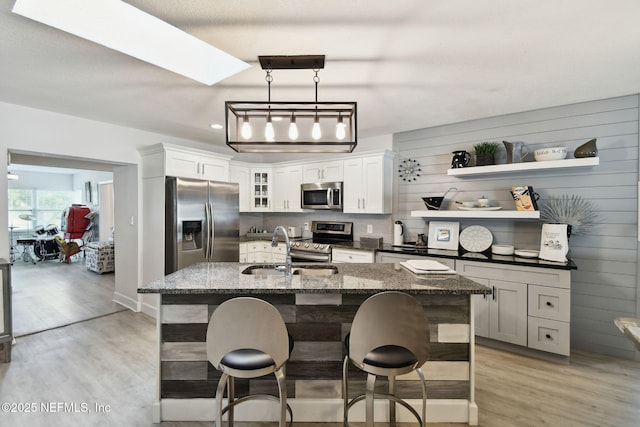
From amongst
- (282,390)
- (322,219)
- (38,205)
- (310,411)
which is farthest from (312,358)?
(38,205)

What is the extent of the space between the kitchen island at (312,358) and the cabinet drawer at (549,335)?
129 cm

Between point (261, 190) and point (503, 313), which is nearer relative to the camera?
point (503, 313)

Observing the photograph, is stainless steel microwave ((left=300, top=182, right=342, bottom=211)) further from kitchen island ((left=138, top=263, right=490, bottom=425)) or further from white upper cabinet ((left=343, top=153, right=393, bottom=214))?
kitchen island ((left=138, top=263, right=490, bottom=425))

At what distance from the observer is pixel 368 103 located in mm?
3107

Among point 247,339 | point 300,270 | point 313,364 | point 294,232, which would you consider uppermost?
point 294,232

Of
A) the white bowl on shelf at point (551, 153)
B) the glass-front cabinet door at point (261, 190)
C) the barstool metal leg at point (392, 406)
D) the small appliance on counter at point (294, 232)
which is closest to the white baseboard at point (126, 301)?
the glass-front cabinet door at point (261, 190)

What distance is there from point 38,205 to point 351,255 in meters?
10.3

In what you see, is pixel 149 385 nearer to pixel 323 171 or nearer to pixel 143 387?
pixel 143 387

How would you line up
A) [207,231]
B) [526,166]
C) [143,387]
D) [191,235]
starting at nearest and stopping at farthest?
[143,387]
[526,166]
[191,235]
[207,231]

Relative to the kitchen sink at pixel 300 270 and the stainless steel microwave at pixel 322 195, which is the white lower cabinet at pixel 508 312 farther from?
the stainless steel microwave at pixel 322 195

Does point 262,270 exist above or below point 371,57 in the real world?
below

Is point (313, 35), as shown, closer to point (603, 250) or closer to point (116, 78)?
point (116, 78)

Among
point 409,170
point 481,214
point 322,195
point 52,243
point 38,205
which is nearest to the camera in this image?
point 481,214

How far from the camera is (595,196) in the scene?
3016mm
